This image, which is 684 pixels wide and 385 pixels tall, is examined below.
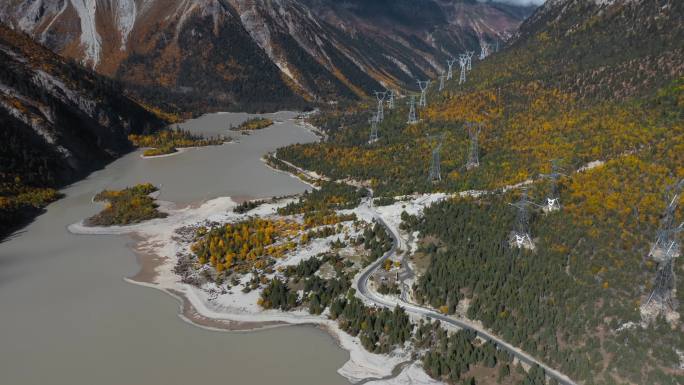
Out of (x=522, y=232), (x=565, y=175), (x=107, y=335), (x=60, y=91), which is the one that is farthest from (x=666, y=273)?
(x=60, y=91)

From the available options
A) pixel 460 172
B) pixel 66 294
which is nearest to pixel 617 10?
pixel 460 172

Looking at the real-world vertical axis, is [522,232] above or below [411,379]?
above

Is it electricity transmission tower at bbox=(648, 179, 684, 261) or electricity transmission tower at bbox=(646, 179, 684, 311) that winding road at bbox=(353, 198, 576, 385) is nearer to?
electricity transmission tower at bbox=(646, 179, 684, 311)

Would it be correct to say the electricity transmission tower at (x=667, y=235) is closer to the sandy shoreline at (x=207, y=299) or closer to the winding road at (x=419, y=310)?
the winding road at (x=419, y=310)

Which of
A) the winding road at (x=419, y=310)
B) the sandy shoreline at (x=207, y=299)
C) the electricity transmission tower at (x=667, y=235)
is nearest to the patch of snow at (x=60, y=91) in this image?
the sandy shoreline at (x=207, y=299)

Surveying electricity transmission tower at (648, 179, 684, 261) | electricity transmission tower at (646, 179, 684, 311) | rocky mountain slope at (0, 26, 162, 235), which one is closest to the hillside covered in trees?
electricity transmission tower at (646, 179, 684, 311)

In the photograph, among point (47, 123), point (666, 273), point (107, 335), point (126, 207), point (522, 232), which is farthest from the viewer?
point (47, 123)

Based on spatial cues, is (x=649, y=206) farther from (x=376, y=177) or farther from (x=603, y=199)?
(x=376, y=177)

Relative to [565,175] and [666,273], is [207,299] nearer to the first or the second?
[666,273]
